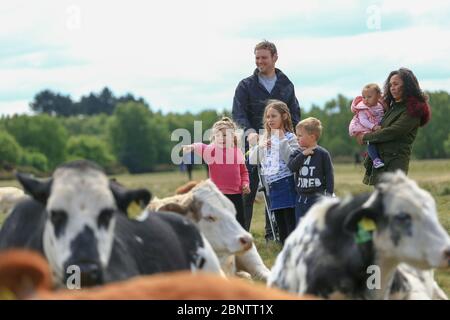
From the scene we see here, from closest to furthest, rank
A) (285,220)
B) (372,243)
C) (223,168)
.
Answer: (372,243) < (223,168) < (285,220)

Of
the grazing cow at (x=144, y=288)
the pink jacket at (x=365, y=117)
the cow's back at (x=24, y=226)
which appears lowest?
the cow's back at (x=24, y=226)

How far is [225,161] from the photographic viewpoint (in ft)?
46.1

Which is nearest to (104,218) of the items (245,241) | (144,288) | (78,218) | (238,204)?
(78,218)

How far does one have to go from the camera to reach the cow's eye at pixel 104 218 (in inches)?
322

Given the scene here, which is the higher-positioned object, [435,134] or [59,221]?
[59,221]

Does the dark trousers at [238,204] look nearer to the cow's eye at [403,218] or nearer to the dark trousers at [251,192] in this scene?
the dark trousers at [251,192]

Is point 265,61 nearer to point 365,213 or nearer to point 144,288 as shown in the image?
point 365,213

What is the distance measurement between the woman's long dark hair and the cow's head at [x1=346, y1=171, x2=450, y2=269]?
235 inches

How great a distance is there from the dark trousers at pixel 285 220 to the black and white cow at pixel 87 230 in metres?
5.13

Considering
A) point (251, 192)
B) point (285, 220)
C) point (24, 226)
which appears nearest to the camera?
point (24, 226)

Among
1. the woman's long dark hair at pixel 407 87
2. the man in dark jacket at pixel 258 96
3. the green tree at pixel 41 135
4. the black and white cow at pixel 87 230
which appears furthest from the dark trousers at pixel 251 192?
the green tree at pixel 41 135

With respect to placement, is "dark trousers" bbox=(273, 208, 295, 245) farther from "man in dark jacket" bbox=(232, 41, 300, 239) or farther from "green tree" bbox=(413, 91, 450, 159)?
"green tree" bbox=(413, 91, 450, 159)

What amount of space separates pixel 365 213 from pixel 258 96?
7427 millimetres
